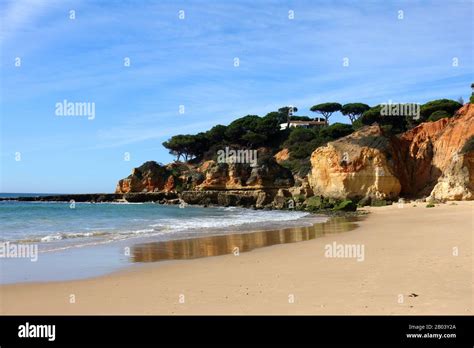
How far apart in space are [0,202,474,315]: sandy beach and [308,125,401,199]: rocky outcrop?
2719 cm

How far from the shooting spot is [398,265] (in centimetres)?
1013

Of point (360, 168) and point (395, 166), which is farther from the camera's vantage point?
point (395, 166)

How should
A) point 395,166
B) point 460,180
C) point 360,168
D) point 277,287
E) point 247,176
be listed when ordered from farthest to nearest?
1. point 247,176
2. point 395,166
3. point 360,168
4. point 460,180
5. point 277,287

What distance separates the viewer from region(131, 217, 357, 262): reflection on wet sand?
→ 13.5m

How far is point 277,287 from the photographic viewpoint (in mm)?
8406

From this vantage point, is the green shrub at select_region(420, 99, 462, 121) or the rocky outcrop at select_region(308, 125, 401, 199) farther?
the green shrub at select_region(420, 99, 462, 121)

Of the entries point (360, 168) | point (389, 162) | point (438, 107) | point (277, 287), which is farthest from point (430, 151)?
point (277, 287)

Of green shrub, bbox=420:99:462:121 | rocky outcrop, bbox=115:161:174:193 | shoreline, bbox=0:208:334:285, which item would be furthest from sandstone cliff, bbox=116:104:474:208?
rocky outcrop, bbox=115:161:174:193

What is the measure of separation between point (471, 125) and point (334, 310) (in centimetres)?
3846

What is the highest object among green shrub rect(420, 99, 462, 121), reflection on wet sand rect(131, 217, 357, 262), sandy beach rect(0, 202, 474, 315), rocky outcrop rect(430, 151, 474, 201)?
green shrub rect(420, 99, 462, 121)

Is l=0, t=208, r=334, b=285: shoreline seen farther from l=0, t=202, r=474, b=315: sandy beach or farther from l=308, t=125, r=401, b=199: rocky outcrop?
l=308, t=125, r=401, b=199: rocky outcrop

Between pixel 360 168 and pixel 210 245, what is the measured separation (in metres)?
26.5

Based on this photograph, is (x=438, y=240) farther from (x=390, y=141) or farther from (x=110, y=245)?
(x=390, y=141)

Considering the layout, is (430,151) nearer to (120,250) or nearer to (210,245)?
(210,245)
